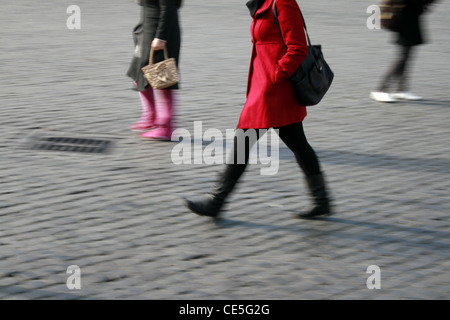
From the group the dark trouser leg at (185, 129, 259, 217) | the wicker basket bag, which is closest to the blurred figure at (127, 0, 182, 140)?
the wicker basket bag

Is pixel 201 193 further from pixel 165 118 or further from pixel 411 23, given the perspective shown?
pixel 411 23

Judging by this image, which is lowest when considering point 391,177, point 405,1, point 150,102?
point 391,177

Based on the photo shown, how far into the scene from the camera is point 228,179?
5.09m

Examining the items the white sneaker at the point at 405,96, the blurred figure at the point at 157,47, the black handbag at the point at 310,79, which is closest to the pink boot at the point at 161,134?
the blurred figure at the point at 157,47

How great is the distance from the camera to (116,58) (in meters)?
10.6

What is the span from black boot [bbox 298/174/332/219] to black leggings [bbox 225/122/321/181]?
0.05m

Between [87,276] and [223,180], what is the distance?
1313mm

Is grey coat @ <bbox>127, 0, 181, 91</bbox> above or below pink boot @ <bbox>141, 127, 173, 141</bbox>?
above

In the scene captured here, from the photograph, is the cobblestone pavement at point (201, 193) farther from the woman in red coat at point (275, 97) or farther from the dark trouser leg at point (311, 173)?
the woman in red coat at point (275, 97)

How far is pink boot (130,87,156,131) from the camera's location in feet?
23.7

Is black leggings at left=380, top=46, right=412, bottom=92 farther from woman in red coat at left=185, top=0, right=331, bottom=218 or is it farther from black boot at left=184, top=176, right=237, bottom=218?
black boot at left=184, top=176, right=237, bottom=218

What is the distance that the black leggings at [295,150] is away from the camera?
5023 millimetres
